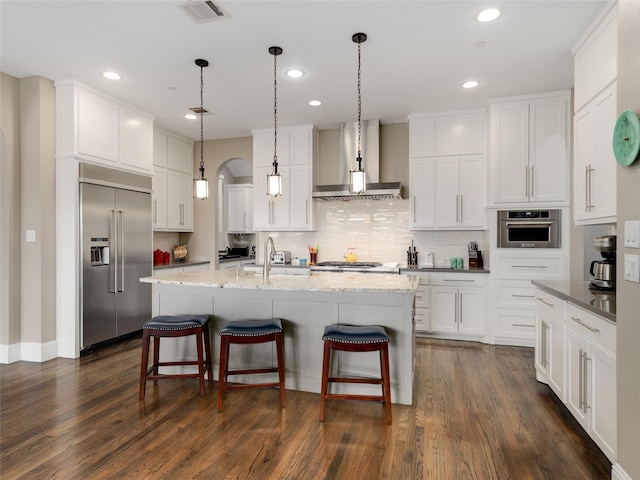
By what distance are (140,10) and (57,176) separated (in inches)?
85.4

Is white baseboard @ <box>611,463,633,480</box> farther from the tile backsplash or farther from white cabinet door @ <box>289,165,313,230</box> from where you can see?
white cabinet door @ <box>289,165,313,230</box>

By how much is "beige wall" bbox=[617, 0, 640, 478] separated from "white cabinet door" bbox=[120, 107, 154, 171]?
15.2 feet

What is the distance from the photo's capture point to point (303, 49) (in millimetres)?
3215

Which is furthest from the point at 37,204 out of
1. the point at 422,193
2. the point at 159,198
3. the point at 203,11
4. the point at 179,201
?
the point at 422,193

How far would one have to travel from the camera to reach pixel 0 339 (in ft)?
12.3

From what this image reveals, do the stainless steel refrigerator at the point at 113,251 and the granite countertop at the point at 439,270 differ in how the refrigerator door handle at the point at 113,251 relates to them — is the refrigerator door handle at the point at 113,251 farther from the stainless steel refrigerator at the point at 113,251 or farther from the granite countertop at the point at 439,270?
the granite countertop at the point at 439,270

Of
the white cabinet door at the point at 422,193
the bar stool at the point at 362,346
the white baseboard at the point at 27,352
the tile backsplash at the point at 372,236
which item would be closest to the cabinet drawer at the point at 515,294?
the tile backsplash at the point at 372,236

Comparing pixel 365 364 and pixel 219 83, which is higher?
pixel 219 83

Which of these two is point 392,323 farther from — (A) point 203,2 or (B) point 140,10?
(B) point 140,10

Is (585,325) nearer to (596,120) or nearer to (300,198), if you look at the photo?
(596,120)

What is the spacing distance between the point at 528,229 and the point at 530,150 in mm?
890

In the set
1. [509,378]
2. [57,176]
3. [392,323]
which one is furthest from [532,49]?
[57,176]

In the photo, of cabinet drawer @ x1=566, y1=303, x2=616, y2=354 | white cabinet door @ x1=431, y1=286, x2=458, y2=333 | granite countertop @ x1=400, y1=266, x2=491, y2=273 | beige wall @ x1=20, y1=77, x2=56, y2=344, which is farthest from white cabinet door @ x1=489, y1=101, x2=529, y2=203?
beige wall @ x1=20, y1=77, x2=56, y2=344

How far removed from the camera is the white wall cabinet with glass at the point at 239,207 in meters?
8.04
